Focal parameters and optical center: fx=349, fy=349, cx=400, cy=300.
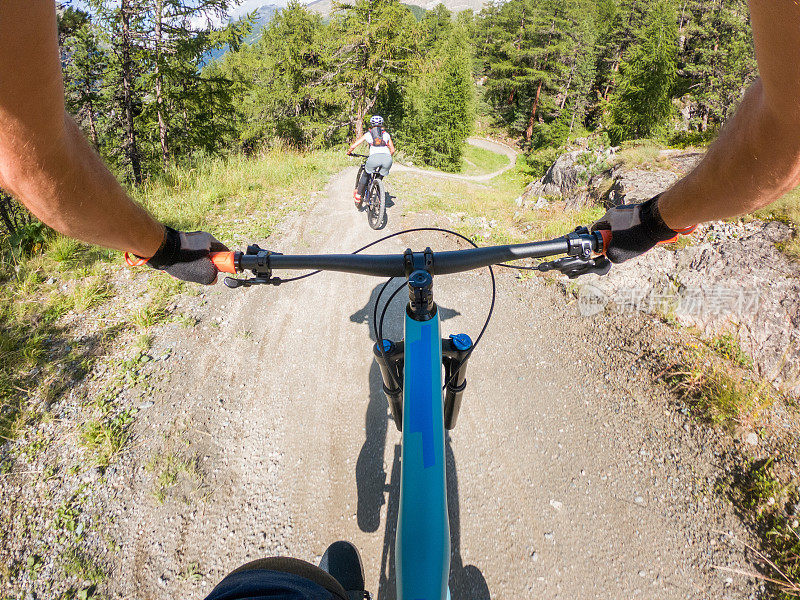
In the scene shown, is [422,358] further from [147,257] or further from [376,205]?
[376,205]

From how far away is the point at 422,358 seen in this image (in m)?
1.57

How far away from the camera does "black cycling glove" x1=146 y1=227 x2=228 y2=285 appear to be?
144 centimetres

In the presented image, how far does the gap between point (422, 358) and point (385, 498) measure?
196 centimetres

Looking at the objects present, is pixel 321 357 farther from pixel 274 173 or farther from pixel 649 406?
pixel 274 173

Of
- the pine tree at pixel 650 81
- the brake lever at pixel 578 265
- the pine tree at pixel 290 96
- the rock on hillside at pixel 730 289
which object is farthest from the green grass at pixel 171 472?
the pine tree at pixel 650 81

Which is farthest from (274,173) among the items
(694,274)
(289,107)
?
(289,107)

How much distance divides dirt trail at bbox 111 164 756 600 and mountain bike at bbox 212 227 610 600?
1.54 meters

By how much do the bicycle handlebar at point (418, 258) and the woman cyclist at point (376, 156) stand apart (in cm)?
666

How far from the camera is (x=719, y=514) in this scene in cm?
282

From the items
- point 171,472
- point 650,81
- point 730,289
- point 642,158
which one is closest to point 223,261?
point 171,472

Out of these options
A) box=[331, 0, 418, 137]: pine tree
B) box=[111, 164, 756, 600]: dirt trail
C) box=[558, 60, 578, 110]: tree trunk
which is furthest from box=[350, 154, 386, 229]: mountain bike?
box=[558, 60, 578, 110]: tree trunk

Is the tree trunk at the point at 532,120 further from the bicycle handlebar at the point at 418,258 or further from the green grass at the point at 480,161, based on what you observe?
the bicycle handlebar at the point at 418,258

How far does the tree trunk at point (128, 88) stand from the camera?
33.5 feet

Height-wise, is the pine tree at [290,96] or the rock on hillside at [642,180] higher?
the pine tree at [290,96]
